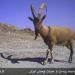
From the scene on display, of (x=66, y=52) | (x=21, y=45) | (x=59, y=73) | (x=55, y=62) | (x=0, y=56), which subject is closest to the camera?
(x=59, y=73)

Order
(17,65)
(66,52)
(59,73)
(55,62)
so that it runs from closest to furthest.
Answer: (59,73)
(17,65)
(55,62)
(66,52)

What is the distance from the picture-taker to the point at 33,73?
6660 millimetres

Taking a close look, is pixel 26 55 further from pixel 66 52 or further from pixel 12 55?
pixel 66 52

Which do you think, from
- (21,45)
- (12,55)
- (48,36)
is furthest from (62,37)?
(21,45)

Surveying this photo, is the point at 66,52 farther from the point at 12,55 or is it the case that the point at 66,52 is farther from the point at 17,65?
the point at 17,65

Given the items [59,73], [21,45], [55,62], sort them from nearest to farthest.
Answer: [59,73] < [55,62] < [21,45]

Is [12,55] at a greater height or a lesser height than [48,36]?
lesser

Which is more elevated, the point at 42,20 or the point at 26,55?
the point at 42,20

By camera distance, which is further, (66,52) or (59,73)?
(66,52)

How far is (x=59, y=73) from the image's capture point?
21.7ft

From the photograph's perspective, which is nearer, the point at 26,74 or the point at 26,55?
the point at 26,74

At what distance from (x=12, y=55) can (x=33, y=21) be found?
2.40m

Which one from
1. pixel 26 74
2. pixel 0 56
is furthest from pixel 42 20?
pixel 26 74

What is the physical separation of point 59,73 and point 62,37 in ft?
12.7
